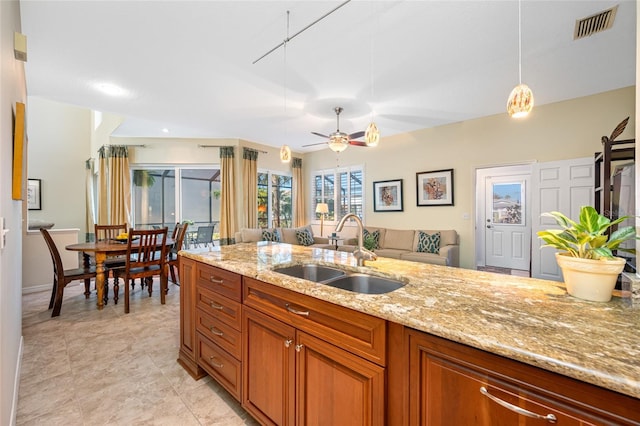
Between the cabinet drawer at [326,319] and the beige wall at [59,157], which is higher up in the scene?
the beige wall at [59,157]

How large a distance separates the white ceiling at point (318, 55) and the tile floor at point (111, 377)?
2782mm

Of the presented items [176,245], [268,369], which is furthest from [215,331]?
[176,245]

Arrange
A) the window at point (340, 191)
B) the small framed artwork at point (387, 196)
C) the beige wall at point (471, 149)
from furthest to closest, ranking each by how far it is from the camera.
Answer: the window at point (340, 191), the small framed artwork at point (387, 196), the beige wall at point (471, 149)

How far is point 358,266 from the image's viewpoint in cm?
173

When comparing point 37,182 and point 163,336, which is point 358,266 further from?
point 37,182

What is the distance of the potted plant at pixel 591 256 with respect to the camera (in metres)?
1.06

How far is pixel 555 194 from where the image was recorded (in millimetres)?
4055

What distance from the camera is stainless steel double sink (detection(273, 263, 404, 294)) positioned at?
5.21 ft

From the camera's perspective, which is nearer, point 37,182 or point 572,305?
point 572,305

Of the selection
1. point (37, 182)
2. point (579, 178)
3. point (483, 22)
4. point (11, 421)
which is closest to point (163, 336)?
point (11, 421)

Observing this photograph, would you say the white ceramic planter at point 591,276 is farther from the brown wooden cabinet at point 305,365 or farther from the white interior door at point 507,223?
the white interior door at point 507,223

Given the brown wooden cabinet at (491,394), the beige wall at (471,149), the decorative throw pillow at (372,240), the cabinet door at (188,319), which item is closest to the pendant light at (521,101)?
the brown wooden cabinet at (491,394)

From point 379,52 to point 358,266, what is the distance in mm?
2176

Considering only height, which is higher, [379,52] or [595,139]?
[379,52]
